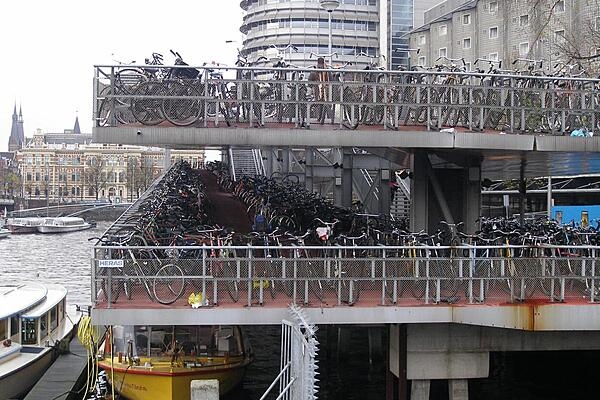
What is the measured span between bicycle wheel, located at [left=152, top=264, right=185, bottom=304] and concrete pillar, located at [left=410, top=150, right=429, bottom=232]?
6223 millimetres

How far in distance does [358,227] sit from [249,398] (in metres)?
5.04

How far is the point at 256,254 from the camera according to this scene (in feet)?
50.3

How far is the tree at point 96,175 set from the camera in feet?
474

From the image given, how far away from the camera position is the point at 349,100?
51.6 ft

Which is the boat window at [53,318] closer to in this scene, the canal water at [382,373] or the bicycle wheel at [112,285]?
the canal water at [382,373]

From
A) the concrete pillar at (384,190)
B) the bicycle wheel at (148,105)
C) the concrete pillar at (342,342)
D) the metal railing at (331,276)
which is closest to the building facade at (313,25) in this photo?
the concrete pillar at (384,190)

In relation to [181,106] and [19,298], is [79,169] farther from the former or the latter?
[181,106]

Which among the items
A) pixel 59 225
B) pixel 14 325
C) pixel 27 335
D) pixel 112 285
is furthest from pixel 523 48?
pixel 59 225

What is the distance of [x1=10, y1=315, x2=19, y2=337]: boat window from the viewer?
23.0 meters

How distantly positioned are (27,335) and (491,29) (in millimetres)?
48273

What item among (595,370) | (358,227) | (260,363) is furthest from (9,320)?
(595,370)

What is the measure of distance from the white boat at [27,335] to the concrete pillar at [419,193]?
36.4 ft

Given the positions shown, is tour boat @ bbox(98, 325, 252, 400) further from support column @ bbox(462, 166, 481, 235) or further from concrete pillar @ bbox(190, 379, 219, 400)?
support column @ bbox(462, 166, 481, 235)

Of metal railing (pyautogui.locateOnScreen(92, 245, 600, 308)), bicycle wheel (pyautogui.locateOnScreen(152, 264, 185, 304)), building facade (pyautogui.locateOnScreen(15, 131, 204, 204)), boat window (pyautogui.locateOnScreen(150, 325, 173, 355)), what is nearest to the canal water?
boat window (pyautogui.locateOnScreen(150, 325, 173, 355))
